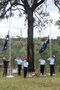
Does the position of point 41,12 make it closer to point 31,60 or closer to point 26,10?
point 26,10

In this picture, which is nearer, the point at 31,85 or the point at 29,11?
the point at 31,85

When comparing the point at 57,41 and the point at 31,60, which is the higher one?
the point at 57,41

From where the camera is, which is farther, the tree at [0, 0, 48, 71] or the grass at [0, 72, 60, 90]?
the tree at [0, 0, 48, 71]

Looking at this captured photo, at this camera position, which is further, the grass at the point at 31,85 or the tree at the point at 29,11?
the tree at the point at 29,11

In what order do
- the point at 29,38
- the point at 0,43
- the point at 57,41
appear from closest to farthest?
the point at 29,38 → the point at 57,41 → the point at 0,43

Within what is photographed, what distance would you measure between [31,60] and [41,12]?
18.5 feet

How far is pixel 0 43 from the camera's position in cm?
3975

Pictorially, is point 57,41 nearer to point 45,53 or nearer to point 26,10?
point 45,53

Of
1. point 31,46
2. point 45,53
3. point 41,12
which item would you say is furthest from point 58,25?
point 45,53

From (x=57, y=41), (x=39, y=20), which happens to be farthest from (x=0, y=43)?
(x=39, y=20)

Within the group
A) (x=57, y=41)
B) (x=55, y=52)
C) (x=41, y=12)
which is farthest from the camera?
(x=57, y=41)

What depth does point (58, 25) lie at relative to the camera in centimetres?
1842

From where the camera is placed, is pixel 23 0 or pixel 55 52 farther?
pixel 55 52

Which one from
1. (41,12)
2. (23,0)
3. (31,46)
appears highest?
(23,0)
